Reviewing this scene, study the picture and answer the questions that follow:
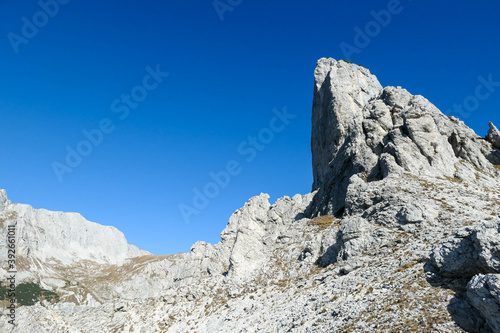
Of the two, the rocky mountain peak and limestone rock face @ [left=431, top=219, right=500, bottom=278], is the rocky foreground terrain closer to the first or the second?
limestone rock face @ [left=431, top=219, right=500, bottom=278]

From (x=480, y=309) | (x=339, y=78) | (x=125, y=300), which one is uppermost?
(x=339, y=78)

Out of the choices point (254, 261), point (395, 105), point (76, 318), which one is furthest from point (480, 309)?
point (76, 318)

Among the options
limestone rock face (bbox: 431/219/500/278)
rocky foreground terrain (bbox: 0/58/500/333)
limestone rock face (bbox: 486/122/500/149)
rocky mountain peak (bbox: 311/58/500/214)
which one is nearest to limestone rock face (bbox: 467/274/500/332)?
rocky foreground terrain (bbox: 0/58/500/333)

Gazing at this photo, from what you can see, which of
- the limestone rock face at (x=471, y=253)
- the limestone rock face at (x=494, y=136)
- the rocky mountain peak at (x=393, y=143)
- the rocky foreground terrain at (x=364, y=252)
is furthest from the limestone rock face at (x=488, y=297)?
the limestone rock face at (x=494, y=136)

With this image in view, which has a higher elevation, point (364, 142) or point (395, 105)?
point (395, 105)

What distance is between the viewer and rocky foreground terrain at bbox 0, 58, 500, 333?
21.8 m

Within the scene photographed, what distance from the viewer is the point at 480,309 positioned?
698 inches

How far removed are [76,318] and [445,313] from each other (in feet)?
179

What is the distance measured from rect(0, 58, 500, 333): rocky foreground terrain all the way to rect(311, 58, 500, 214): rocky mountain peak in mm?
255

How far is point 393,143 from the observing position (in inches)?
2071

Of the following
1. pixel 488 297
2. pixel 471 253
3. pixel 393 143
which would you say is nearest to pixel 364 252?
pixel 471 253

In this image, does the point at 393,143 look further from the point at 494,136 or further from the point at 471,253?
the point at 471,253

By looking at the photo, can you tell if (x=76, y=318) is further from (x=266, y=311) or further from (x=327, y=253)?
(x=327, y=253)

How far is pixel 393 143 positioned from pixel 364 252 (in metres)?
25.3
